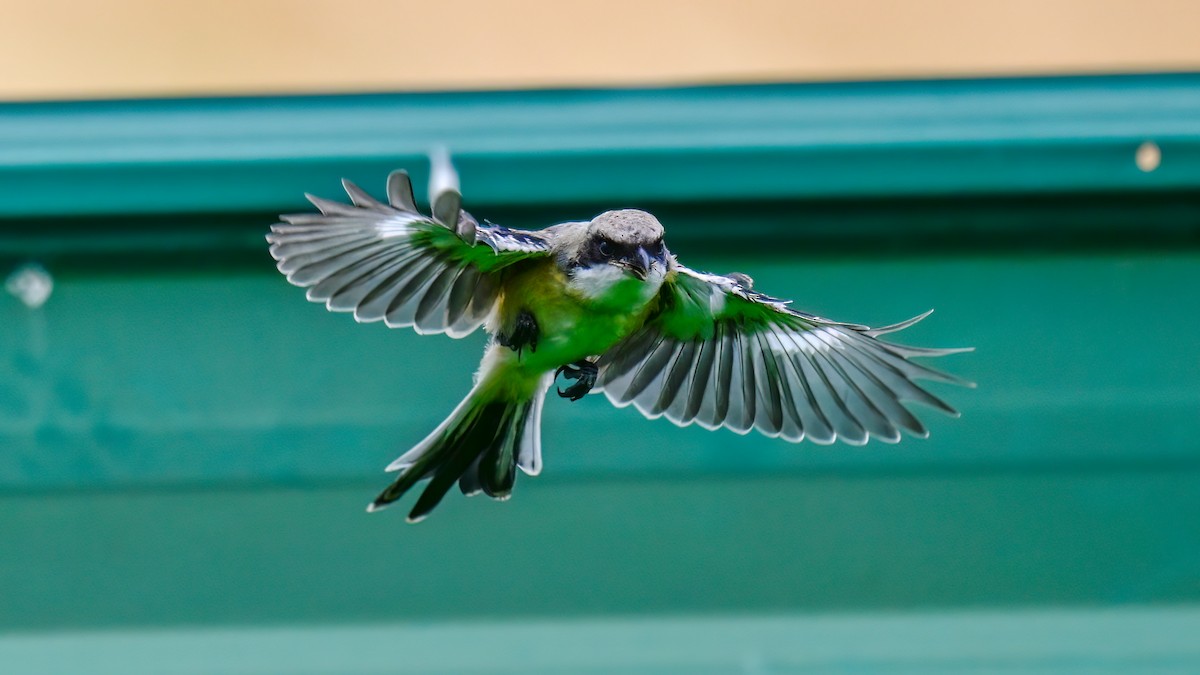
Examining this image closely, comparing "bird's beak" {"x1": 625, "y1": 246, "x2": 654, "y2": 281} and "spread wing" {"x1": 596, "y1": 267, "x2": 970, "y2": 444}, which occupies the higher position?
"spread wing" {"x1": 596, "y1": 267, "x2": 970, "y2": 444}

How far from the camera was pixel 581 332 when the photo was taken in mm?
2289

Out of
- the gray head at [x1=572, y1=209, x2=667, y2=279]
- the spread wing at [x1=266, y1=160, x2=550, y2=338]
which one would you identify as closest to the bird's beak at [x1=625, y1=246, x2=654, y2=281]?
the gray head at [x1=572, y1=209, x2=667, y2=279]

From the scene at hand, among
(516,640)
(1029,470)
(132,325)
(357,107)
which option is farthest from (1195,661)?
(132,325)

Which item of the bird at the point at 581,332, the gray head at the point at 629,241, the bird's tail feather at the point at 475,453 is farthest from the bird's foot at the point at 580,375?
the gray head at the point at 629,241

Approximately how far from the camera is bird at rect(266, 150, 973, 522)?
206cm

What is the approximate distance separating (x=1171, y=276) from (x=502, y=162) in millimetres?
1791

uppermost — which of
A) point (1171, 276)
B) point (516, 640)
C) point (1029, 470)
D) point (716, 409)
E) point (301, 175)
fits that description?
point (1171, 276)

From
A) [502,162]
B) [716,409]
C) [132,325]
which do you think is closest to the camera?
[716,409]

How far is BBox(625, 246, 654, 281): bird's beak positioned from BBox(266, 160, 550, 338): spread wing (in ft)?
0.48

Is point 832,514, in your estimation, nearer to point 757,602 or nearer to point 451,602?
point 757,602

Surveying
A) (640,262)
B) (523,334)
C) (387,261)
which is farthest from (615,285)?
(387,261)

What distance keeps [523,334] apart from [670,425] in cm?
106

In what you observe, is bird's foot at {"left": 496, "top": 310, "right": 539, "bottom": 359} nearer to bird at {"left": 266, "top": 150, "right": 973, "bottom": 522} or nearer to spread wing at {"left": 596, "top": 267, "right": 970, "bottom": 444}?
bird at {"left": 266, "top": 150, "right": 973, "bottom": 522}

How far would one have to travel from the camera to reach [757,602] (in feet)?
10.9
